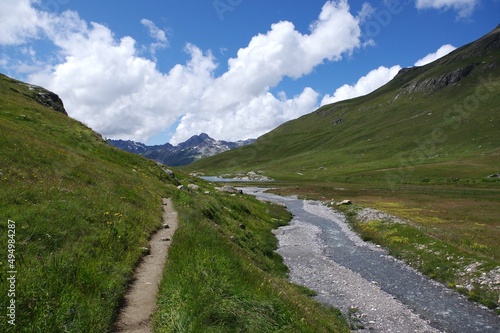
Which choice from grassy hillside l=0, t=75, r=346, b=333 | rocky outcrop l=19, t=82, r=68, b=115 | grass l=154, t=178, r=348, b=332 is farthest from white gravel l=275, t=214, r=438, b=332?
rocky outcrop l=19, t=82, r=68, b=115

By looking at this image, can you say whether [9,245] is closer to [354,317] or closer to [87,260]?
[87,260]

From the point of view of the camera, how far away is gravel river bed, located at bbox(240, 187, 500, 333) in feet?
62.7

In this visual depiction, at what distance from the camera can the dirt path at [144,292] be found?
7910 mm

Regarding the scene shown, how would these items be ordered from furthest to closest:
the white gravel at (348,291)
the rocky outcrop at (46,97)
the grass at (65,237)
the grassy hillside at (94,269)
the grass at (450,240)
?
1. the rocky outcrop at (46,97)
2. the grass at (450,240)
3. the white gravel at (348,291)
4. the grassy hillside at (94,269)
5. the grass at (65,237)

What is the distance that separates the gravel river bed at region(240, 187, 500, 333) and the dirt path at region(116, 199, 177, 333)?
490 inches

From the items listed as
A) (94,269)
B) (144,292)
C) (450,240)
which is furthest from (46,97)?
(450,240)

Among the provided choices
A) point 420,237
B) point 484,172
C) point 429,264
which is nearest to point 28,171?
point 429,264

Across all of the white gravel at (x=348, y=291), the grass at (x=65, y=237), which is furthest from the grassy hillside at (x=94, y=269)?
the white gravel at (x=348, y=291)

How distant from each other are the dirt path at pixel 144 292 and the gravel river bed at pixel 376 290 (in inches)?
490

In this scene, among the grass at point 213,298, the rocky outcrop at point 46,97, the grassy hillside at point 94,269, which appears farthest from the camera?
the rocky outcrop at point 46,97

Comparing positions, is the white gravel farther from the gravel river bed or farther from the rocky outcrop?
the rocky outcrop

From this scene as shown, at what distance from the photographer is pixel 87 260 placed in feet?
32.9

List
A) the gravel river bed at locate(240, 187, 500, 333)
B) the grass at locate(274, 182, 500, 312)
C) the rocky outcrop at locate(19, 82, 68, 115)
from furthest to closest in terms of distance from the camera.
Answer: the rocky outcrop at locate(19, 82, 68, 115) < the grass at locate(274, 182, 500, 312) < the gravel river bed at locate(240, 187, 500, 333)

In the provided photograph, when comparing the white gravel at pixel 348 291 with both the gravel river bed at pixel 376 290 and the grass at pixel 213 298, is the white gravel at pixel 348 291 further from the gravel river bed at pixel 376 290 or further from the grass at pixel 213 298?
the grass at pixel 213 298
